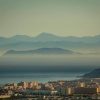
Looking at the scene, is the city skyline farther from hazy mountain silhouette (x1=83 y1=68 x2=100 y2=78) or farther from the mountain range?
hazy mountain silhouette (x1=83 y1=68 x2=100 y2=78)

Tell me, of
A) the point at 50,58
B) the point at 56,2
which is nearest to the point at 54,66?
the point at 50,58

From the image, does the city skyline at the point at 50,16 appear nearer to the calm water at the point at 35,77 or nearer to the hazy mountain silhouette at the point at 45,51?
the hazy mountain silhouette at the point at 45,51

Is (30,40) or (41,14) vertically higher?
(41,14)

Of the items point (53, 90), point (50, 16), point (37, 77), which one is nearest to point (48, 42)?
point (50, 16)

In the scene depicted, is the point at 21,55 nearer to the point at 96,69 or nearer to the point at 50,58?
the point at 50,58

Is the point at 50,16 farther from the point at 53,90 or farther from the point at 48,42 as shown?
the point at 53,90

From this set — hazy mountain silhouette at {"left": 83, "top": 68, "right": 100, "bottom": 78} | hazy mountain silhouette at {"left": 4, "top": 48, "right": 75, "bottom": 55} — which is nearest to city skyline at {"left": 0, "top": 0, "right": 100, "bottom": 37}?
hazy mountain silhouette at {"left": 4, "top": 48, "right": 75, "bottom": 55}
